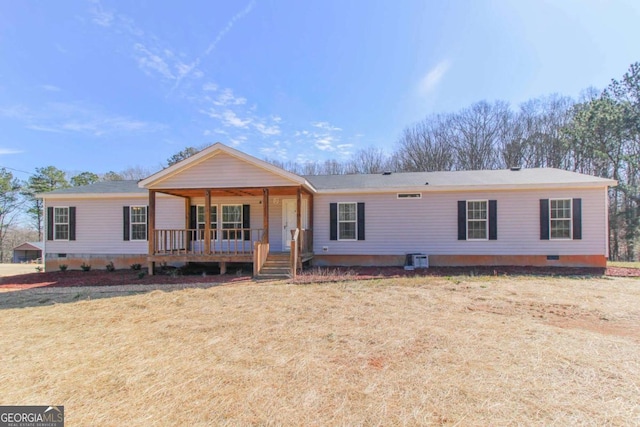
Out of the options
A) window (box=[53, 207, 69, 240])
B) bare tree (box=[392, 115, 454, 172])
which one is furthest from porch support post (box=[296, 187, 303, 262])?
bare tree (box=[392, 115, 454, 172])

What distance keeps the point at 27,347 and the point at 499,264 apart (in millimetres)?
13204

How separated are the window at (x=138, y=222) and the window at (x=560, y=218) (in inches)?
640

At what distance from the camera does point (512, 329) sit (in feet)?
15.8

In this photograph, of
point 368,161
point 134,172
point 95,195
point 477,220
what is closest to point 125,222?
point 95,195

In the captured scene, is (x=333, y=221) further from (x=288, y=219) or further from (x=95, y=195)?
(x=95, y=195)

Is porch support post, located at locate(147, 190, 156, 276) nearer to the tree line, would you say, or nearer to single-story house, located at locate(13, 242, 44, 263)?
the tree line

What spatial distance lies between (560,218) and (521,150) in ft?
56.6

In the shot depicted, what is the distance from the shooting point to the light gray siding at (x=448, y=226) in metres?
11.1

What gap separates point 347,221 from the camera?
12.5m

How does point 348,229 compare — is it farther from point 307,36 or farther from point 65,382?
point 65,382

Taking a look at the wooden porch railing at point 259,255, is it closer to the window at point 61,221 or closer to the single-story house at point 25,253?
the window at point 61,221

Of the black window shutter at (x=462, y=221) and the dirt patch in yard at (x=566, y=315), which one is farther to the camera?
the black window shutter at (x=462, y=221)

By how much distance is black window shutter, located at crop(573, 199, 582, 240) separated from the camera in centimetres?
1104

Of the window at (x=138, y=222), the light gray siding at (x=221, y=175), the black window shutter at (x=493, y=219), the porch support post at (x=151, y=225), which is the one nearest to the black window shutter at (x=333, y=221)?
the light gray siding at (x=221, y=175)
